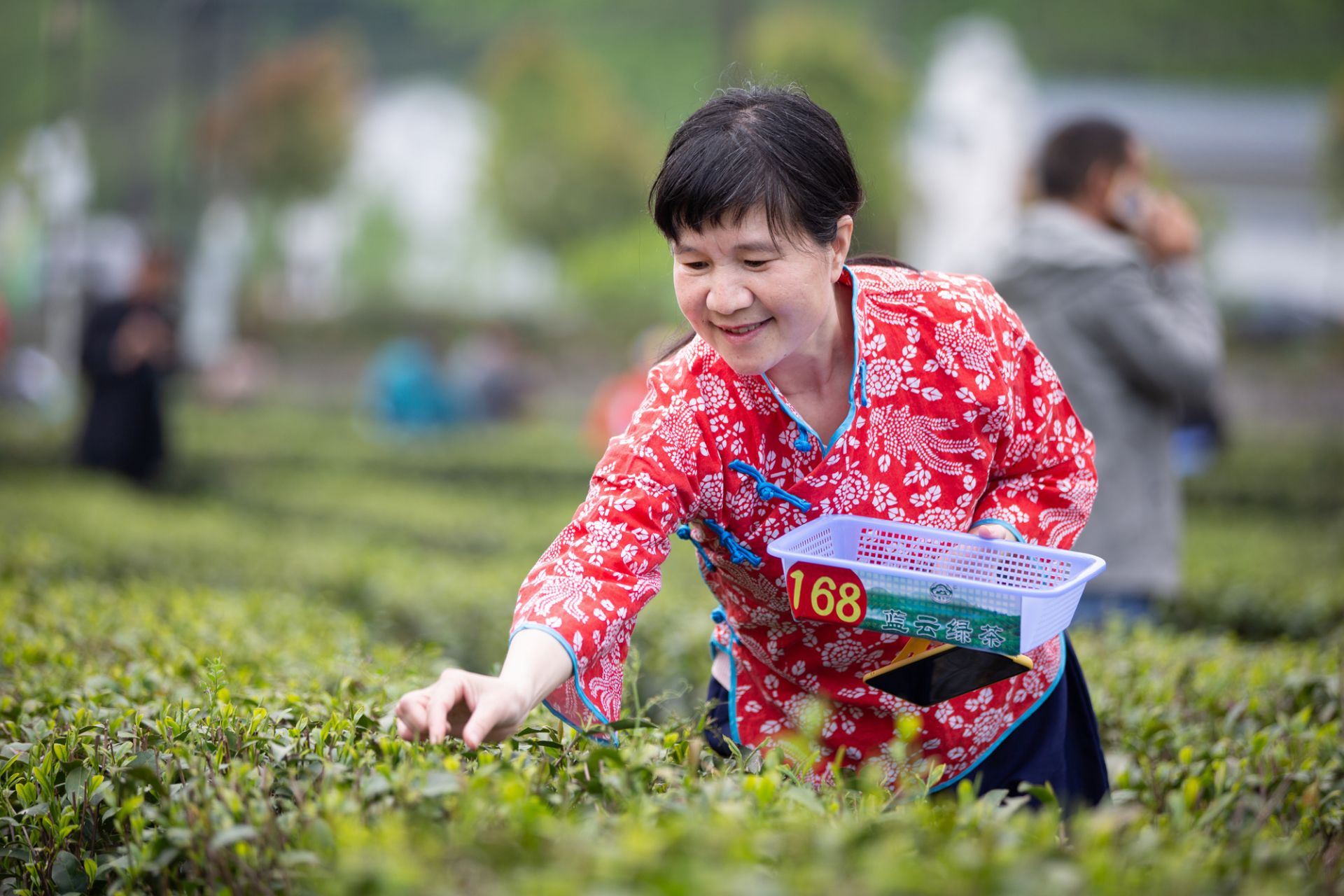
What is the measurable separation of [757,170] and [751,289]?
172 mm

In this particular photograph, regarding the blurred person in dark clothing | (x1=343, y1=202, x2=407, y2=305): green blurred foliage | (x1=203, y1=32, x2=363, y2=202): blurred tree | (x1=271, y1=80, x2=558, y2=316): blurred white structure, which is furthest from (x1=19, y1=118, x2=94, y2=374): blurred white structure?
the blurred person in dark clothing

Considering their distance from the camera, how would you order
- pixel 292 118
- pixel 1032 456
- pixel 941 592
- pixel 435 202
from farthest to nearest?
pixel 292 118 < pixel 435 202 < pixel 1032 456 < pixel 941 592

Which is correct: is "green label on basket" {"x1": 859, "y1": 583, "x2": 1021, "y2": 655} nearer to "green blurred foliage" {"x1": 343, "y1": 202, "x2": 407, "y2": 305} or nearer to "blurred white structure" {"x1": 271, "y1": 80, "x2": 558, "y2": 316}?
"blurred white structure" {"x1": 271, "y1": 80, "x2": 558, "y2": 316}

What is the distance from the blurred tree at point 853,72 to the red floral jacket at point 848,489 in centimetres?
1036

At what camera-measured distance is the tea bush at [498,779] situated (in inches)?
49.8

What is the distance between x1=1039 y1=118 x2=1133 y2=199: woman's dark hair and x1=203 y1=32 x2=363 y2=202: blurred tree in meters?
11.6

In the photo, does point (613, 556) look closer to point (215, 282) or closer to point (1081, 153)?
point (1081, 153)

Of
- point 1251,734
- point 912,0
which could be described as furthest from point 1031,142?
point 1251,734

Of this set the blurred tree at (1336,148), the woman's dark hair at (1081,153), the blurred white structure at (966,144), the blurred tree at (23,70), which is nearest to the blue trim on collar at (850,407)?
the woman's dark hair at (1081,153)

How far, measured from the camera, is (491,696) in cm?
173

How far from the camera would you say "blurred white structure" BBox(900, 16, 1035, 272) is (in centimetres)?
1217

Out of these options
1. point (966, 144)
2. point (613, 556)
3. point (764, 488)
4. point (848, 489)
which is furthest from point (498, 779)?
point (966, 144)

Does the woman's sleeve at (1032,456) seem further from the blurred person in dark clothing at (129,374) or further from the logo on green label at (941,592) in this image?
the blurred person in dark clothing at (129,374)

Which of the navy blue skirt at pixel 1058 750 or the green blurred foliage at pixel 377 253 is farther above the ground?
the green blurred foliage at pixel 377 253
